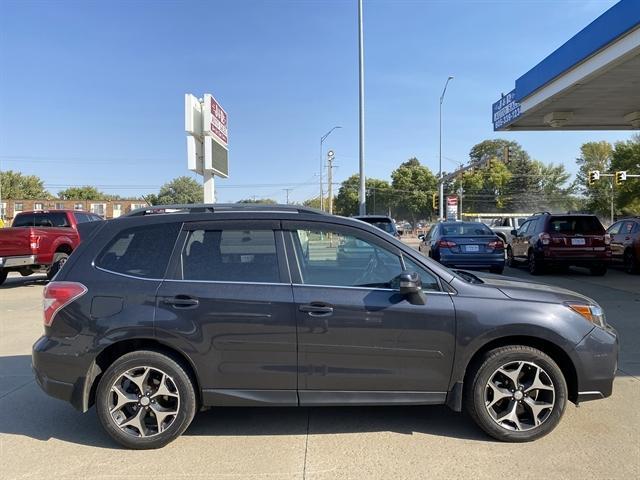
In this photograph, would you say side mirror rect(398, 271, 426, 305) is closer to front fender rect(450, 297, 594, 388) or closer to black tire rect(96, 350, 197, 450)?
front fender rect(450, 297, 594, 388)

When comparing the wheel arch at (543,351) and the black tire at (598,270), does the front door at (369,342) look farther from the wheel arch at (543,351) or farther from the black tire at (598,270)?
the black tire at (598,270)

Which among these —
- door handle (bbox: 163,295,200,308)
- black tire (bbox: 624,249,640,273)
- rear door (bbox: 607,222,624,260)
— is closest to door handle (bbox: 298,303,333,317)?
door handle (bbox: 163,295,200,308)

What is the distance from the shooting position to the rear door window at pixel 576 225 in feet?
43.0

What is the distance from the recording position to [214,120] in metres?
16.2

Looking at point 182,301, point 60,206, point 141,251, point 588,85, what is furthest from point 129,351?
point 60,206

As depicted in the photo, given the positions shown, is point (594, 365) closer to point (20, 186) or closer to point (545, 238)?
point (545, 238)

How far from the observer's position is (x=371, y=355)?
12.3ft

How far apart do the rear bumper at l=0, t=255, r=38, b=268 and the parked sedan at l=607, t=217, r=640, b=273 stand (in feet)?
51.3

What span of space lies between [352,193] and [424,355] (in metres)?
93.3

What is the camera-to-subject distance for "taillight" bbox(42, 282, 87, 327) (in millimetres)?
3826

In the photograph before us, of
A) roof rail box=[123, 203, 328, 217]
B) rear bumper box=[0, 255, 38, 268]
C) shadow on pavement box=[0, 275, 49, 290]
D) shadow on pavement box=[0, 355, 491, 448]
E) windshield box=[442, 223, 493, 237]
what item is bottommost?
shadow on pavement box=[0, 355, 491, 448]

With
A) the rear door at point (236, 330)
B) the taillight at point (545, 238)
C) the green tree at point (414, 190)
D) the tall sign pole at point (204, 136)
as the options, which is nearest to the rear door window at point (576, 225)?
the taillight at point (545, 238)

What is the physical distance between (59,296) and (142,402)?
1.01 m

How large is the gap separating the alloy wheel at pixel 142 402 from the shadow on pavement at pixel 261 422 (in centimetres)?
28
